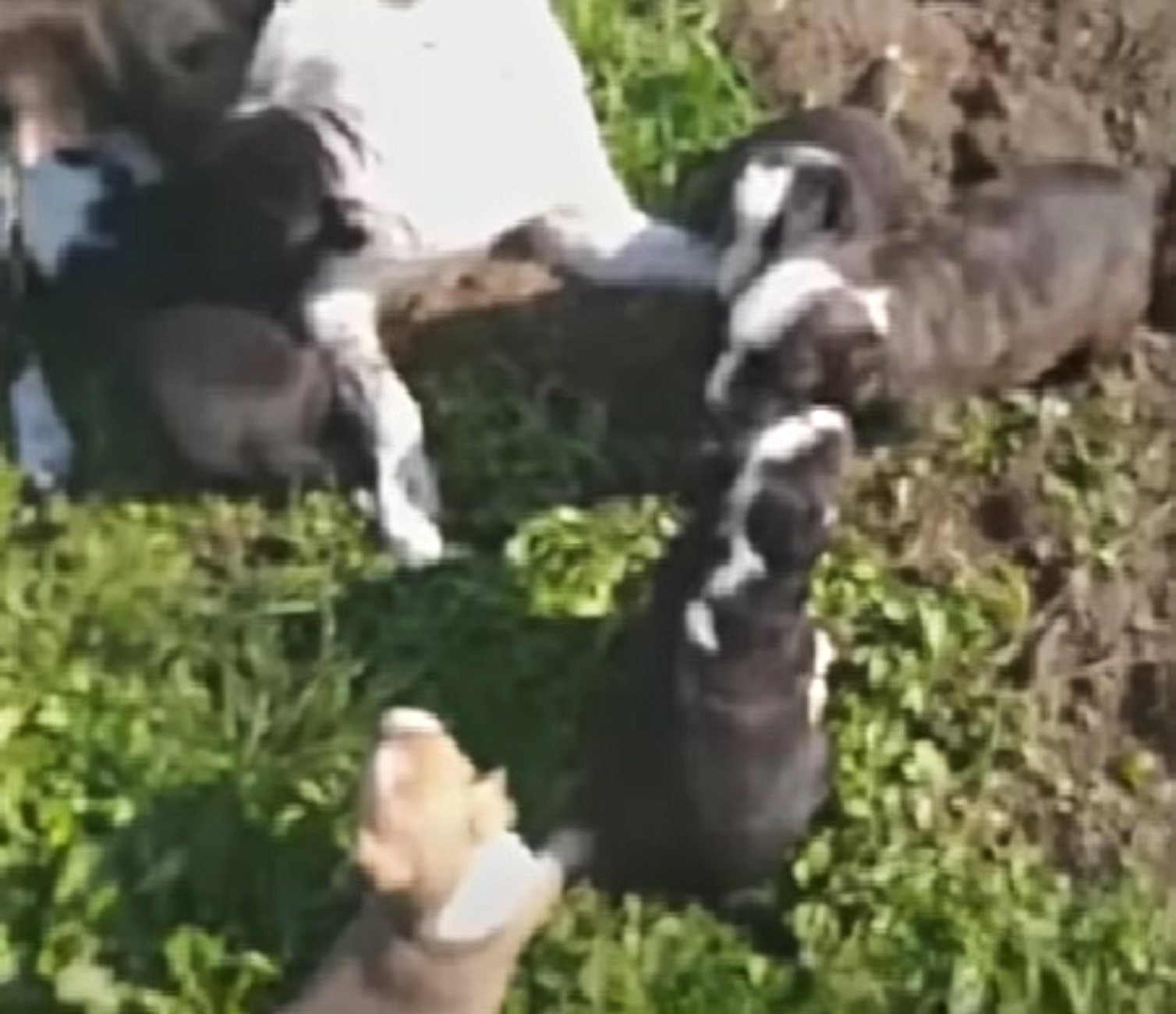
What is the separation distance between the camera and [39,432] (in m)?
4.12

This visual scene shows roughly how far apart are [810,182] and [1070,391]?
0.62m

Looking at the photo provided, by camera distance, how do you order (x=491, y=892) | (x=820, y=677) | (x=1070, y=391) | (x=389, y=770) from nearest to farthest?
(x=389, y=770) → (x=491, y=892) → (x=820, y=677) → (x=1070, y=391)

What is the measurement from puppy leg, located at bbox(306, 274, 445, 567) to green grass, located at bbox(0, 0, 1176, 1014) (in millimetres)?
46

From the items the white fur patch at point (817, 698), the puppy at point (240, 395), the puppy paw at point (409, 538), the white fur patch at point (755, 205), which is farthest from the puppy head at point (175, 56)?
the white fur patch at point (817, 698)

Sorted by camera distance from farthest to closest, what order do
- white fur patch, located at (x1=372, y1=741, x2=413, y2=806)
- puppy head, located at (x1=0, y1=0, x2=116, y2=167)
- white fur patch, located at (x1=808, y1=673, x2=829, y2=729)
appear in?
puppy head, located at (x1=0, y1=0, x2=116, y2=167)
white fur patch, located at (x1=808, y1=673, x2=829, y2=729)
white fur patch, located at (x1=372, y1=741, x2=413, y2=806)

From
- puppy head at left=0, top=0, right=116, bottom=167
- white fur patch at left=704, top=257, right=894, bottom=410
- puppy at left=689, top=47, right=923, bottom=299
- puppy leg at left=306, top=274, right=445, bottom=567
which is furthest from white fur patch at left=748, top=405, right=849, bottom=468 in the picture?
puppy head at left=0, top=0, right=116, bottom=167

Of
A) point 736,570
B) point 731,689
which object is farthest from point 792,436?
point 731,689

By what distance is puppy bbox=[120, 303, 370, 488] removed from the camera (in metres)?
3.92

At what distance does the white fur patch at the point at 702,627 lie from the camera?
3.46 m

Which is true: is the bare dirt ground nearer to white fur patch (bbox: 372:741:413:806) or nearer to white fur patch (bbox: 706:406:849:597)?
white fur patch (bbox: 706:406:849:597)

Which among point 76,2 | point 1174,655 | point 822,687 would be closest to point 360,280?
point 76,2

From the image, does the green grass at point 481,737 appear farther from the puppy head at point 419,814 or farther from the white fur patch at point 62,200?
the puppy head at point 419,814

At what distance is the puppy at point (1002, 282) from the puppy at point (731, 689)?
295 millimetres

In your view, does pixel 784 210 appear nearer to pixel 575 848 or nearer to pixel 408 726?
pixel 575 848
